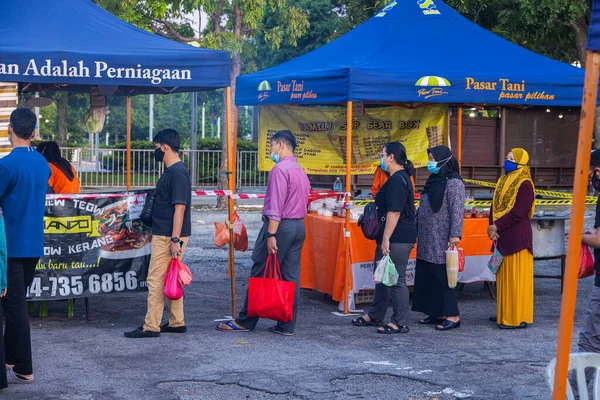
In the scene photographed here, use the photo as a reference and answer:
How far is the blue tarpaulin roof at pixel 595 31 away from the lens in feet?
10.6

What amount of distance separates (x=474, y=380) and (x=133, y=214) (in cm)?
375

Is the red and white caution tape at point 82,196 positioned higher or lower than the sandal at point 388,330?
higher

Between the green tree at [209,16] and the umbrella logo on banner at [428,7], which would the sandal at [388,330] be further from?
the green tree at [209,16]

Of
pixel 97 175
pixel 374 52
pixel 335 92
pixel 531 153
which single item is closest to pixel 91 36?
pixel 335 92

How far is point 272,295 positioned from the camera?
7617 millimetres

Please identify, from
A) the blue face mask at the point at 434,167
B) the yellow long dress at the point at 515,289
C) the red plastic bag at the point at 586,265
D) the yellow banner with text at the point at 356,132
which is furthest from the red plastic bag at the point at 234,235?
the red plastic bag at the point at 586,265

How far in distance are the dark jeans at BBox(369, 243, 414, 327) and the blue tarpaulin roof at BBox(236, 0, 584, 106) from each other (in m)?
1.79

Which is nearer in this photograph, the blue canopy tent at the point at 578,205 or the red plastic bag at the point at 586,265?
the blue canopy tent at the point at 578,205

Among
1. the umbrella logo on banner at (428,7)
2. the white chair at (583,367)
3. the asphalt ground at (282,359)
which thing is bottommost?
the asphalt ground at (282,359)

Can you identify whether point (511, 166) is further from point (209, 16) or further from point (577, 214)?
point (209, 16)

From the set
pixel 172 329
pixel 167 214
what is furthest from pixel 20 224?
pixel 172 329

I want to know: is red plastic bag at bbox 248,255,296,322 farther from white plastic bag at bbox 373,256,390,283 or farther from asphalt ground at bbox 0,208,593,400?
white plastic bag at bbox 373,256,390,283

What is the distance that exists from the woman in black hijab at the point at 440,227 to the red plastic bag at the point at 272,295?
1.49 m

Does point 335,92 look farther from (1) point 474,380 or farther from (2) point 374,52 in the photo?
(1) point 474,380
